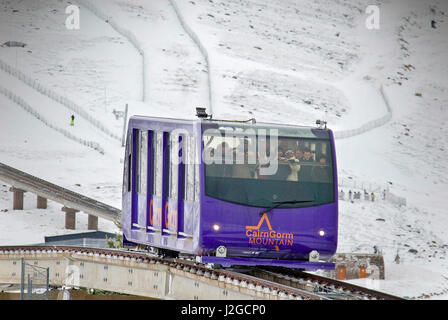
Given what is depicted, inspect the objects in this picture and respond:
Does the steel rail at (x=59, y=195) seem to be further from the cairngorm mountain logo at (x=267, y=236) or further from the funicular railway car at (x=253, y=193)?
the cairngorm mountain logo at (x=267, y=236)

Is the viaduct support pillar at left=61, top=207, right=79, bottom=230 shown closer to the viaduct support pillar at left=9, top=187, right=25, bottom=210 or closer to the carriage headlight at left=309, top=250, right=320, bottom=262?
the viaduct support pillar at left=9, top=187, right=25, bottom=210

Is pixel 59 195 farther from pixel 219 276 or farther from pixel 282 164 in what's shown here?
pixel 282 164

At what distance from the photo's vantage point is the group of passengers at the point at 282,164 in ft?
77.3

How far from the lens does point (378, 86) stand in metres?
116

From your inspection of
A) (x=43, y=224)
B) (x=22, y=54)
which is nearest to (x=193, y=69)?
(x=22, y=54)

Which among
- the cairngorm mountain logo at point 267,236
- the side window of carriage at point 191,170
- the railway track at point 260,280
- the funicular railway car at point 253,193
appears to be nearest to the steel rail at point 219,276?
the railway track at point 260,280

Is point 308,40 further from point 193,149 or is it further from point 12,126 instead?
point 193,149

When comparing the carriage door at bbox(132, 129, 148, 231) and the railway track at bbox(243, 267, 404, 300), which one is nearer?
the railway track at bbox(243, 267, 404, 300)

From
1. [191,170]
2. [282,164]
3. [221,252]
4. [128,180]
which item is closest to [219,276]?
[221,252]

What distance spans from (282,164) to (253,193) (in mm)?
988

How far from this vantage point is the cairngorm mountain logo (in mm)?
23328

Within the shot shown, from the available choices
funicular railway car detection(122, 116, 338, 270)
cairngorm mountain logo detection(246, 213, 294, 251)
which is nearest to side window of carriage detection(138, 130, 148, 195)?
funicular railway car detection(122, 116, 338, 270)

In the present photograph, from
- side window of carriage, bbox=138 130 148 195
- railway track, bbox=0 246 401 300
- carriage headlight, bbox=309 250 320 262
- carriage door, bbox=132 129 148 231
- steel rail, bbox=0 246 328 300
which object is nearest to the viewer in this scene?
steel rail, bbox=0 246 328 300

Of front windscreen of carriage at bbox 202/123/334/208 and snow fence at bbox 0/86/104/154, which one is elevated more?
snow fence at bbox 0/86/104/154
